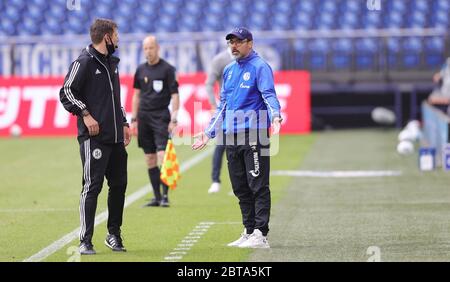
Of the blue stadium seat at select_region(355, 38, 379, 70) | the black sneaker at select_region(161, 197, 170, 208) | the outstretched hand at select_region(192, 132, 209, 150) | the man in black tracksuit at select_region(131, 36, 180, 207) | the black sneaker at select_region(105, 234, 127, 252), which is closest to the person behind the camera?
the black sneaker at select_region(105, 234, 127, 252)

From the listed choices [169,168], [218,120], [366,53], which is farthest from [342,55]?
[218,120]

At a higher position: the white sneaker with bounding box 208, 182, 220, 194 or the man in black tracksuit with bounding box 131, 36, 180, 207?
the man in black tracksuit with bounding box 131, 36, 180, 207

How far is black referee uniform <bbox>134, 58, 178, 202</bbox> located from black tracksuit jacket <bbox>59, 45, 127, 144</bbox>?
3436 millimetres

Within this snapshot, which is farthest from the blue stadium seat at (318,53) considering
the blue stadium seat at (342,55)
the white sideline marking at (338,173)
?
the white sideline marking at (338,173)

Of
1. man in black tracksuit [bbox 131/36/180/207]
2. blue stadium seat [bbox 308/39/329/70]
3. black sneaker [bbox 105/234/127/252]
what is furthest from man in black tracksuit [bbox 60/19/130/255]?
blue stadium seat [bbox 308/39/329/70]

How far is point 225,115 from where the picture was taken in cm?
958

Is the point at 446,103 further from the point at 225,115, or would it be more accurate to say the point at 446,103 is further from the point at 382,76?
the point at 225,115

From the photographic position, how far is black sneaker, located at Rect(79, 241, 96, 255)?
901 cm

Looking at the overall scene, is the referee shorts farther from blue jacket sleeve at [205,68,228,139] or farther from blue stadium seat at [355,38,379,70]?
blue stadium seat at [355,38,379,70]

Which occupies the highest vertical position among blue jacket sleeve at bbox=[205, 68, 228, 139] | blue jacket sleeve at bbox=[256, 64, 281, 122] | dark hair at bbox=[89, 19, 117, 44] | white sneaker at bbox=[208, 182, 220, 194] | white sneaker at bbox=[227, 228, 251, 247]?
dark hair at bbox=[89, 19, 117, 44]

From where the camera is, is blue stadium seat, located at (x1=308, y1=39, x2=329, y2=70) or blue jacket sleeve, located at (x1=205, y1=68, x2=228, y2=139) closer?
blue jacket sleeve, located at (x1=205, y1=68, x2=228, y2=139)

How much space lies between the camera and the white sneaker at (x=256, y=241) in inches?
364

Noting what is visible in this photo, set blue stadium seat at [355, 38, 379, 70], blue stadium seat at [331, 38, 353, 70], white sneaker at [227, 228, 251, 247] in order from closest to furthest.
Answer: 1. white sneaker at [227, 228, 251, 247]
2. blue stadium seat at [355, 38, 379, 70]
3. blue stadium seat at [331, 38, 353, 70]

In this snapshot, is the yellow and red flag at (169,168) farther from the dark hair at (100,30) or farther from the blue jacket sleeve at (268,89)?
the dark hair at (100,30)
